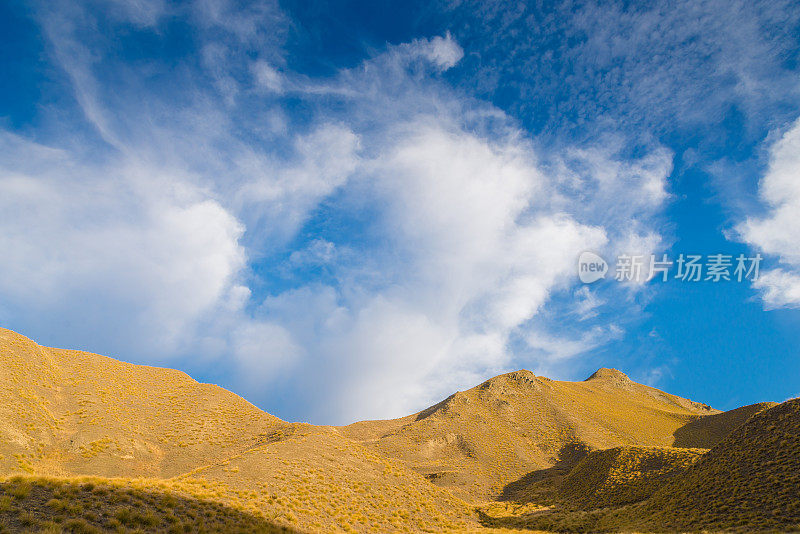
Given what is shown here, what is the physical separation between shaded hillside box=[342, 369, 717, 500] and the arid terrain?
0.64 m

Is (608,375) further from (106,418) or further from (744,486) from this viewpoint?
(106,418)

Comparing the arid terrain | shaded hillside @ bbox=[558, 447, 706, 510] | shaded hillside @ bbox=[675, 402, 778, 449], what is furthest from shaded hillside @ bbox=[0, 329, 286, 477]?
shaded hillside @ bbox=[675, 402, 778, 449]

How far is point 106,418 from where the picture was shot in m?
51.0

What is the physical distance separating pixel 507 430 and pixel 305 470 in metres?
66.8

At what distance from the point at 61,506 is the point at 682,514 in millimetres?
45981

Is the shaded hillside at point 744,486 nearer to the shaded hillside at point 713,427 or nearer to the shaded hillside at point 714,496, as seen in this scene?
the shaded hillside at point 714,496

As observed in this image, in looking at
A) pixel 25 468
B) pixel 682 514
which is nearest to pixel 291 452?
pixel 25 468

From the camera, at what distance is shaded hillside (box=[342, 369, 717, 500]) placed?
74438 millimetres

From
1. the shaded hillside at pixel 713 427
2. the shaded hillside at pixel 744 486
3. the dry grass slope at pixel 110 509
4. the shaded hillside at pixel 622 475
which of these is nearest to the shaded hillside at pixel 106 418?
the dry grass slope at pixel 110 509

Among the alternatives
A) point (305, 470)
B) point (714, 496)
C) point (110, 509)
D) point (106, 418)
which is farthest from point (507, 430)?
point (110, 509)

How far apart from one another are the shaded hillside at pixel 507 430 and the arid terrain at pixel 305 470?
64 cm

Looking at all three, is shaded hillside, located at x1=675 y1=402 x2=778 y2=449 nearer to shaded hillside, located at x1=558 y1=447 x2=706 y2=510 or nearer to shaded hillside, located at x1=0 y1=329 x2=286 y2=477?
shaded hillside, located at x1=558 y1=447 x2=706 y2=510

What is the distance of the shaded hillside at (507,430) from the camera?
74.4 m

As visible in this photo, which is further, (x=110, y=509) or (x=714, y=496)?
(x=714, y=496)
